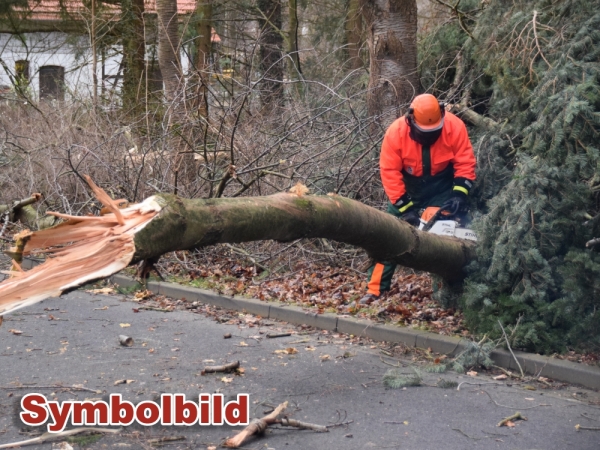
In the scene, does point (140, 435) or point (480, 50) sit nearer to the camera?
point (140, 435)

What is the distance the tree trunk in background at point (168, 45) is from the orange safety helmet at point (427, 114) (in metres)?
6.00

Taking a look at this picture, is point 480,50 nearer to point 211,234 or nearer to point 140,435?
point 211,234

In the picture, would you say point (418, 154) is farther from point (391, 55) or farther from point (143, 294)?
point (143, 294)

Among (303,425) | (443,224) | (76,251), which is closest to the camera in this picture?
(76,251)

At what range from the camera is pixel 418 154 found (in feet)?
25.1

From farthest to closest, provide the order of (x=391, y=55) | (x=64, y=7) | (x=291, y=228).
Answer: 1. (x=64, y=7)
2. (x=391, y=55)
3. (x=291, y=228)

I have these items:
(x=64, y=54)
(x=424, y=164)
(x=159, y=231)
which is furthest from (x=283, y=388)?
(x=64, y=54)

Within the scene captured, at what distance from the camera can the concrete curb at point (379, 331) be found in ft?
18.6

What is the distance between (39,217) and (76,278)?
26.4 feet

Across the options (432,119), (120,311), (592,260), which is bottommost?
(120,311)

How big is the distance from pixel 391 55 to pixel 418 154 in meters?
2.68

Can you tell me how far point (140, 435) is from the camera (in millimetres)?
4348

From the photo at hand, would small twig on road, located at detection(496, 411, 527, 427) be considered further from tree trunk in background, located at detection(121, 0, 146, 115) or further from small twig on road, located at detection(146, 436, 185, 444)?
tree trunk in background, located at detection(121, 0, 146, 115)

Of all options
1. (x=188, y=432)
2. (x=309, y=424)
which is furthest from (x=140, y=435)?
(x=309, y=424)
